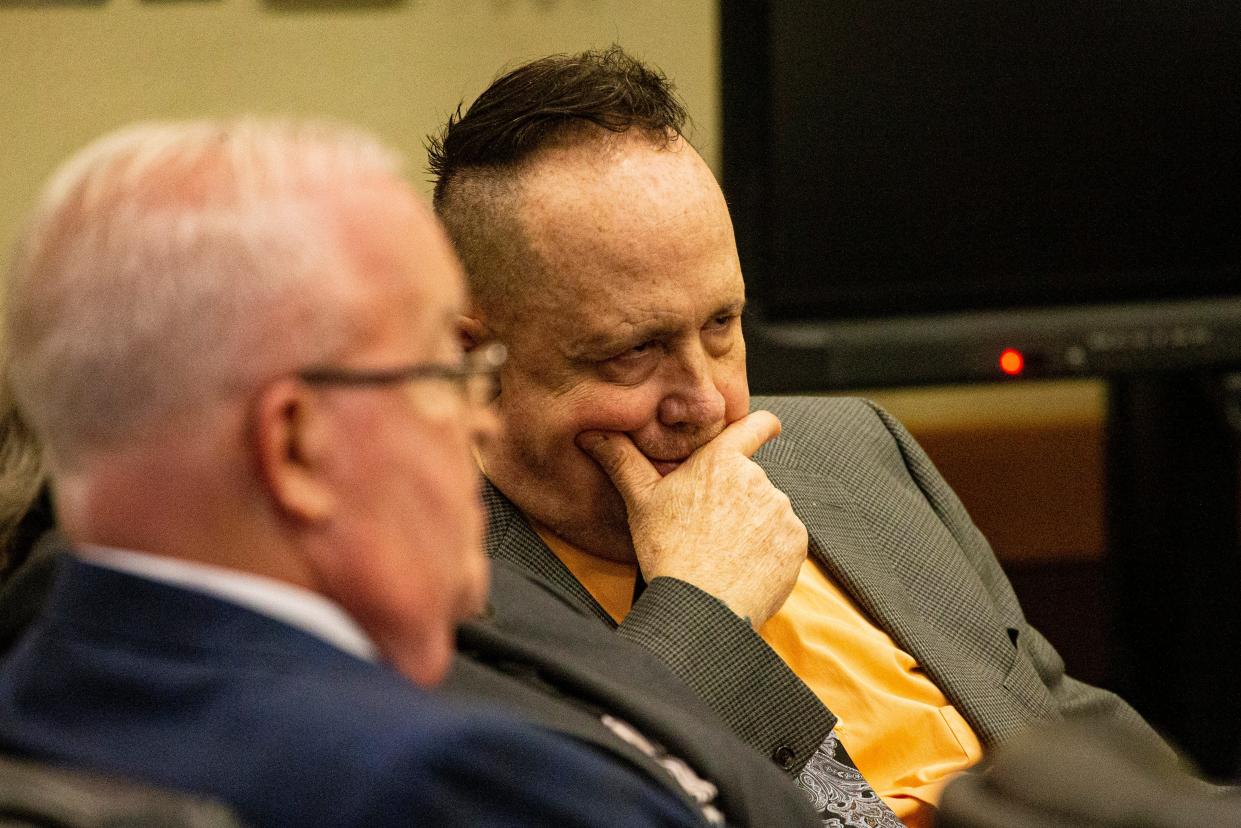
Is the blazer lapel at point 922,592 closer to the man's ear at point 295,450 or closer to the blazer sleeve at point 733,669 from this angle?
the blazer sleeve at point 733,669

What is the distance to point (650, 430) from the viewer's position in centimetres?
160

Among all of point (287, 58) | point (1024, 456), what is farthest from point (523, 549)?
point (1024, 456)

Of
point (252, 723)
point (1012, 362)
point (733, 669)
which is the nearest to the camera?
point (252, 723)

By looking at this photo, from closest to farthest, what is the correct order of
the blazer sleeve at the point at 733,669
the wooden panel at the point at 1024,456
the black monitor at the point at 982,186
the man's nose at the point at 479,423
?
1. the man's nose at the point at 479,423
2. the blazer sleeve at the point at 733,669
3. the black monitor at the point at 982,186
4. the wooden panel at the point at 1024,456

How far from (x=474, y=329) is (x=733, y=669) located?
1.50ft

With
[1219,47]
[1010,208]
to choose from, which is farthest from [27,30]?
[1219,47]

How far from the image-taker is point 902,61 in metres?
2.73

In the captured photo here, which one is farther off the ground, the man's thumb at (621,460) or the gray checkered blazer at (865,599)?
the man's thumb at (621,460)

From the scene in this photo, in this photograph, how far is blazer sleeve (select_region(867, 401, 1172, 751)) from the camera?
1.83m

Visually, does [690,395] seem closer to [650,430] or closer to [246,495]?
[650,430]

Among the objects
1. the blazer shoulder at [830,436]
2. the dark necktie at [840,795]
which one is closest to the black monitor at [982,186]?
the blazer shoulder at [830,436]

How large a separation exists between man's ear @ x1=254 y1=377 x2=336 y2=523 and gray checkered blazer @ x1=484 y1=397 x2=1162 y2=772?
0.58 meters

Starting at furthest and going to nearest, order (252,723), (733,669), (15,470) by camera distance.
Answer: (733,669) < (15,470) < (252,723)

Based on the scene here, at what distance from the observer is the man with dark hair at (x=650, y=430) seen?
154 cm
